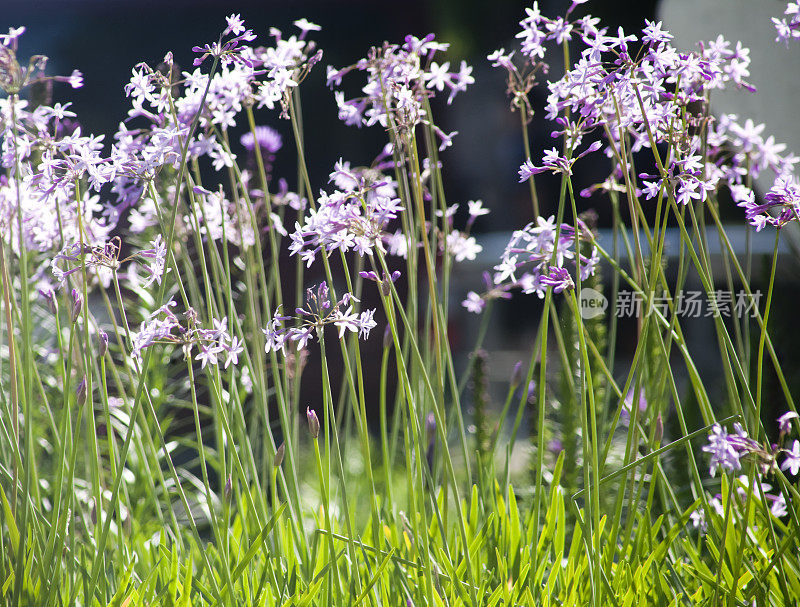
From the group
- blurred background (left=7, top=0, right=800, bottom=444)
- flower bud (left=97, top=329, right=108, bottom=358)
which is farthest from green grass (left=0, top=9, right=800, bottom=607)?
blurred background (left=7, top=0, right=800, bottom=444)

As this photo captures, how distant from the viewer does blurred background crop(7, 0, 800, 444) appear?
138 inches

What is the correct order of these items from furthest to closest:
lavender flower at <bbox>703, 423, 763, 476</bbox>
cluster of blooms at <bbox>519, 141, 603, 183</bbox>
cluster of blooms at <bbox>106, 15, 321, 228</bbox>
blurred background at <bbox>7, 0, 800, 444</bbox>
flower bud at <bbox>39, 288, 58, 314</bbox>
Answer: blurred background at <bbox>7, 0, 800, 444</bbox> < flower bud at <bbox>39, 288, 58, 314</bbox> < cluster of blooms at <bbox>106, 15, 321, 228</bbox> < cluster of blooms at <bbox>519, 141, 603, 183</bbox> < lavender flower at <bbox>703, 423, 763, 476</bbox>

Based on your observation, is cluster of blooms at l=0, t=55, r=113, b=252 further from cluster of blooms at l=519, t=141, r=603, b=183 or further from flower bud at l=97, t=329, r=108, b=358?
cluster of blooms at l=519, t=141, r=603, b=183

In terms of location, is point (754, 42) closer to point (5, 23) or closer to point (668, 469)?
point (668, 469)

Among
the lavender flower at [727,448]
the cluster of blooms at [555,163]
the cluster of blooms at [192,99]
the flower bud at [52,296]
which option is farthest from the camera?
the flower bud at [52,296]

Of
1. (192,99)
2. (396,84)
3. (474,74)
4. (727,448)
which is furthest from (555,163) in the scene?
(474,74)

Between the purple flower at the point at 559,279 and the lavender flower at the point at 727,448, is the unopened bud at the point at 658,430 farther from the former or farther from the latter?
the purple flower at the point at 559,279

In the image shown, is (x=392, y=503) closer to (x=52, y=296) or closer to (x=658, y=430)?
(x=658, y=430)

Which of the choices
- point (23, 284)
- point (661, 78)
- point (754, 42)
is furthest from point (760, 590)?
point (754, 42)

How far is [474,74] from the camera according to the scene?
4824mm

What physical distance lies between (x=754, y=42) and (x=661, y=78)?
2.62 meters

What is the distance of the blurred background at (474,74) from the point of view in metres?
3.50

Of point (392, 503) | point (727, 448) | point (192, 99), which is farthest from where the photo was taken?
point (392, 503)

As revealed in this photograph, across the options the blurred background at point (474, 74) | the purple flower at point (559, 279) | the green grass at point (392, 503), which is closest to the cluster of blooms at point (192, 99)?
the green grass at point (392, 503)
